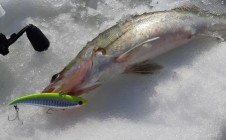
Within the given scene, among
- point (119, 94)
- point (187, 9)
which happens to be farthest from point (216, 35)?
point (119, 94)

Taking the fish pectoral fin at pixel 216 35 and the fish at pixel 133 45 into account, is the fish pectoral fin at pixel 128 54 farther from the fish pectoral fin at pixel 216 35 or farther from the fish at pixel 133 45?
the fish pectoral fin at pixel 216 35

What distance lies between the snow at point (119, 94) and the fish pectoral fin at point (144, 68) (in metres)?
0.04

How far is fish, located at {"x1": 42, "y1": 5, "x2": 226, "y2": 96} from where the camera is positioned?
244 centimetres

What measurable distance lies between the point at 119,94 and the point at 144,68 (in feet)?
0.87

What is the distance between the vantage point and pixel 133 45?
104 inches

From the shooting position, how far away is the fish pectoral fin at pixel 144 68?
2.63 m

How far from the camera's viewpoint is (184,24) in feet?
9.36

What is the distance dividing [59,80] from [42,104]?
223 mm

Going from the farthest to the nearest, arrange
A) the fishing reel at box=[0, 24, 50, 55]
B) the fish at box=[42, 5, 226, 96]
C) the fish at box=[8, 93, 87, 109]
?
the fishing reel at box=[0, 24, 50, 55] < the fish at box=[42, 5, 226, 96] < the fish at box=[8, 93, 87, 109]

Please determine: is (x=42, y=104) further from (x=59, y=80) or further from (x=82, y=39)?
(x=82, y=39)

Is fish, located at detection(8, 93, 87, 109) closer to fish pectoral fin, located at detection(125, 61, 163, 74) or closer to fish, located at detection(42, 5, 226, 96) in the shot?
fish, located at detection(42, 5, 226, 96)

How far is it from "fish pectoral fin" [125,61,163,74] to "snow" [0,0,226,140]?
42 mm

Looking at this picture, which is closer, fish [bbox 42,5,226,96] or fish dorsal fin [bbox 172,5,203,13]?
fish [bbox 42,5,226,96]

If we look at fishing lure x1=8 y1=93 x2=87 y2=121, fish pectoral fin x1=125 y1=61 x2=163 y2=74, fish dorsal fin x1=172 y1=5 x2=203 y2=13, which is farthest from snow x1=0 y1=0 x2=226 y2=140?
fish dorsal fin x1=172 y1=5 x2=203 y2=13
